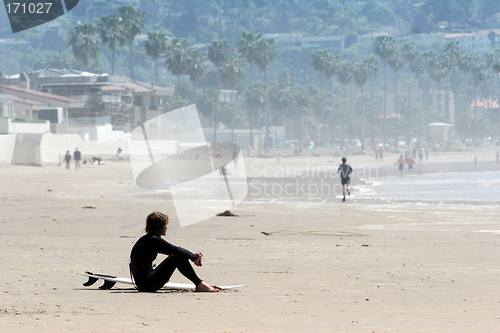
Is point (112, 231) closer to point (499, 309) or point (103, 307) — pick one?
point (103, 307)

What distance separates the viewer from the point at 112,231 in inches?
518

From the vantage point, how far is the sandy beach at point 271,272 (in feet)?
18.3

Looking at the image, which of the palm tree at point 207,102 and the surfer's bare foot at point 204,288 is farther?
the palm tree at point 207,102

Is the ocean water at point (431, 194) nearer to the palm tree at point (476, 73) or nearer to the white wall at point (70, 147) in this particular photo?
the white wall at point (70, 147)

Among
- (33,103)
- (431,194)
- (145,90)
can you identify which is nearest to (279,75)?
(145,90)

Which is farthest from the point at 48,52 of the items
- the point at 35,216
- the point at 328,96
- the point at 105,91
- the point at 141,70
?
the point at 35,216

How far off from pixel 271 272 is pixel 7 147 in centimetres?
3267

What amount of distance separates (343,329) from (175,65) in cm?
7865

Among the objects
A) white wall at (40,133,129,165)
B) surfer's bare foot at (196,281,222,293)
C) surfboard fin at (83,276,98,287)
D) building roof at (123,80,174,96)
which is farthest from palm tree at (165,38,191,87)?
surfer's bare foot at (196,281,222,293)

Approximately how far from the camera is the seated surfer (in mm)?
6820

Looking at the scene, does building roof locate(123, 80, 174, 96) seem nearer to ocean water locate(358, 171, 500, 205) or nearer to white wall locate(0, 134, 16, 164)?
white wall locate(0, 134, 16, 164)

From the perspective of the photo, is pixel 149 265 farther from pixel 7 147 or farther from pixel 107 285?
pixel 7 147

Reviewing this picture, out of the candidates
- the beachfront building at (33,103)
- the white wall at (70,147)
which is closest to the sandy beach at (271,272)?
the white wall at (70,147)

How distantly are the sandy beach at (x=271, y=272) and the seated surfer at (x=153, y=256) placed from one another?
13 centimetres
